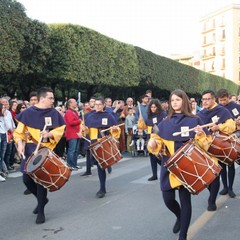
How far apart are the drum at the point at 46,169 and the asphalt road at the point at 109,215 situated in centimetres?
61

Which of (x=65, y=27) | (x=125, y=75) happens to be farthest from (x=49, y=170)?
(x=125, y=75)

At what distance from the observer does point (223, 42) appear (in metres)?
91.9

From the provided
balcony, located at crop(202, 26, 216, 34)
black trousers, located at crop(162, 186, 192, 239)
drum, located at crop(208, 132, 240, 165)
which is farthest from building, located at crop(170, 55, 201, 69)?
black trousers, located at crop(162, 186, 192, 239)

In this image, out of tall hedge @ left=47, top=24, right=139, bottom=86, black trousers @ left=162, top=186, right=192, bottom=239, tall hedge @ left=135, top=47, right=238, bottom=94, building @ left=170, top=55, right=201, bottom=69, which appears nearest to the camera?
black trousers @ left=162, top=186, right=192, bottom=239

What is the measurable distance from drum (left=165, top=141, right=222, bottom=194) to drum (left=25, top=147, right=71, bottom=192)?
166 centimetres

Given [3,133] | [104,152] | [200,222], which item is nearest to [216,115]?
[200,222]

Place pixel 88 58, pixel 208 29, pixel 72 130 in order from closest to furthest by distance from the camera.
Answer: pixel 72 130
pixel 88 58
pixel 208 29

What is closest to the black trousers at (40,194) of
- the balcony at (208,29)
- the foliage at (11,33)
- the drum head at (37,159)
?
the drum head at (37,159)

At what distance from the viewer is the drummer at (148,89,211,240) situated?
4.72 meters

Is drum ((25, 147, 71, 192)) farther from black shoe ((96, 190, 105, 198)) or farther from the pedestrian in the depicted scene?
the pedestrian

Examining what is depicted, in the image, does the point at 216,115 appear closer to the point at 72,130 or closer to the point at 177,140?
the point at 177,140

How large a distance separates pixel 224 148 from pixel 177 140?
6.43ft

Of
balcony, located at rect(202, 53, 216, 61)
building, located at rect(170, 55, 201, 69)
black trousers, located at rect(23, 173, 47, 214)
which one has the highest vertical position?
building, located at rect(170, 55, 201, 69)

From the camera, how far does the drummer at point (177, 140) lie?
4.72 metres
